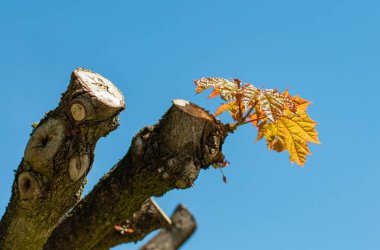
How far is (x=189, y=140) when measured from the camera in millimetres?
3170

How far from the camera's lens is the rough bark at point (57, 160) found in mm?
3211

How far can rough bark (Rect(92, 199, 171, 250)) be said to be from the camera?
362 centimetres

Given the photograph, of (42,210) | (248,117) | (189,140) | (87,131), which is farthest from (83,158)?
(248,117)

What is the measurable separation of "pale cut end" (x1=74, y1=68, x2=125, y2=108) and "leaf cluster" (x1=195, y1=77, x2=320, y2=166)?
518 mm

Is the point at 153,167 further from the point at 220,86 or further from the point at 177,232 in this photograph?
the point at 220,86

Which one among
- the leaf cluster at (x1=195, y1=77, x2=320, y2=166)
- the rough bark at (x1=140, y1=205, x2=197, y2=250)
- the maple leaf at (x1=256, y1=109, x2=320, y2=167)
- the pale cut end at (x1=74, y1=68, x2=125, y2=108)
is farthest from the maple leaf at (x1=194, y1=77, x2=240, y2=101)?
the rough bark at (x1=140, y1=205, x2=197, y2=250)

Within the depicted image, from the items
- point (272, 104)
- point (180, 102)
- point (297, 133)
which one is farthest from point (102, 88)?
point (297, 133)

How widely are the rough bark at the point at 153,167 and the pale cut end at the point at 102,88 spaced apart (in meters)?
0.24

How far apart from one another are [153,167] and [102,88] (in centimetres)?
61

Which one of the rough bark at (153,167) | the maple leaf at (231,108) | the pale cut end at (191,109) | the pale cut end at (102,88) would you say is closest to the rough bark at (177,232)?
the rough bark at (153,167)

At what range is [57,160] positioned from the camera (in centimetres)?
321

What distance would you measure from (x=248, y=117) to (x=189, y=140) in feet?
2.06

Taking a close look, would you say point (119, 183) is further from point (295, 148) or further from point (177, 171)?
point (295, 148)

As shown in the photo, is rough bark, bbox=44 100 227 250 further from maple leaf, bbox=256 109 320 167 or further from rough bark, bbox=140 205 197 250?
maple leaf, bbox=256 109 320 167
